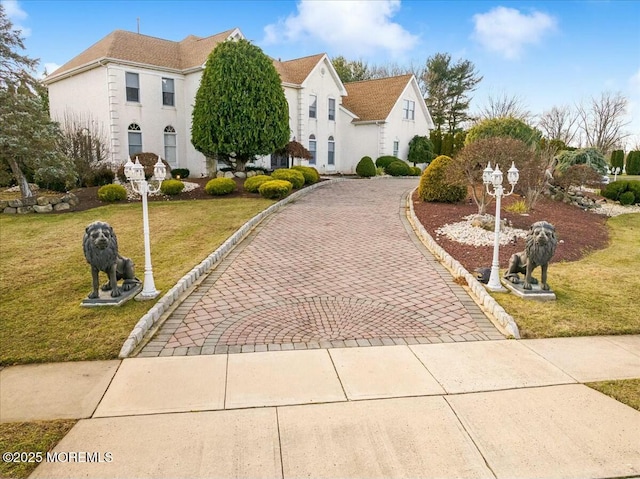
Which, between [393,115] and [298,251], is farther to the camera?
[393,115]

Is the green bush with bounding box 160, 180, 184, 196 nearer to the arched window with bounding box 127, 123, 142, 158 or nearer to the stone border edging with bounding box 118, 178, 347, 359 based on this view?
the arched window with bounding box 127, 123, 142, 158

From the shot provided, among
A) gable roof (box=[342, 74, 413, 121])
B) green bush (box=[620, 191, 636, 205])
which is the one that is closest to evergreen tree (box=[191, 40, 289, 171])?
gable roof (box=[342, 74, 413, 121])

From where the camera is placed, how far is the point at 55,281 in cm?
800

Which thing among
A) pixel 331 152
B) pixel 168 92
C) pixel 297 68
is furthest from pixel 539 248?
pixel 297 68

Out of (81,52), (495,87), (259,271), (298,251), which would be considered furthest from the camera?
(495,87)

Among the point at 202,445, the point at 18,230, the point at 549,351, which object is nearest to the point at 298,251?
the point at 549,351

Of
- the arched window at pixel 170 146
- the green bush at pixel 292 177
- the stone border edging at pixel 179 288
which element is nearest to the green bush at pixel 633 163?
the green bush at pixel 292 177

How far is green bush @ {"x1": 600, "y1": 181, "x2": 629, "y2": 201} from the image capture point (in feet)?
65.3

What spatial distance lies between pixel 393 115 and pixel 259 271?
2525 cm

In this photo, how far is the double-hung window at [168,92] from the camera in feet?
76.8

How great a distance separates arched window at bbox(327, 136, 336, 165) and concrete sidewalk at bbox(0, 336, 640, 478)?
26.0 m

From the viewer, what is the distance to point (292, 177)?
19.3m

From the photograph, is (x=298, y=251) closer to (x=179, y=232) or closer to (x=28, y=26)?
(x=179, y=232)

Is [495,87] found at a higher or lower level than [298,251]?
higher
